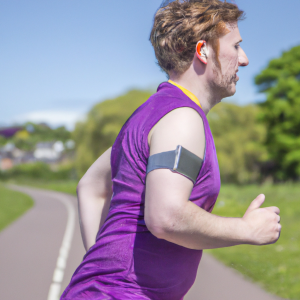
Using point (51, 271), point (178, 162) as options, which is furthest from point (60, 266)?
point (178, 162)

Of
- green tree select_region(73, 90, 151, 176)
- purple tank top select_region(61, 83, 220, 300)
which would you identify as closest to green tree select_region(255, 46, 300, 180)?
green tree select_region(73, 90, 151, 176)

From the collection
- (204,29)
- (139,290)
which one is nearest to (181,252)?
(139,290)

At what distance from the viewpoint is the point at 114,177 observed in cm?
136

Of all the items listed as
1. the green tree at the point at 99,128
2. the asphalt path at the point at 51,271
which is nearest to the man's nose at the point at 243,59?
the asphalt path at the point at 51,271

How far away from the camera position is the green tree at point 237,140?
3659cm

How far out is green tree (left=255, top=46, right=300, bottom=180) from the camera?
126ft

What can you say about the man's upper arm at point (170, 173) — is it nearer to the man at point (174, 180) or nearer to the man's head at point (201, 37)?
the man at point (174, 180)

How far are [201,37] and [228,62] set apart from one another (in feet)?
0.42

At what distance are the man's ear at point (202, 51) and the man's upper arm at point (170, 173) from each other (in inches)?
9.1

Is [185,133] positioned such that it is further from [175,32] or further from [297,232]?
[297,232]

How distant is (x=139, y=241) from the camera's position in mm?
1249

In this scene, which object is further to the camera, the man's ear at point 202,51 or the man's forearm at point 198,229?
the man's ear at point 202,51

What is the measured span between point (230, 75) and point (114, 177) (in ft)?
1.70

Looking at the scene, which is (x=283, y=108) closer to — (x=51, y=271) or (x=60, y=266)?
(x=60, y=266)
